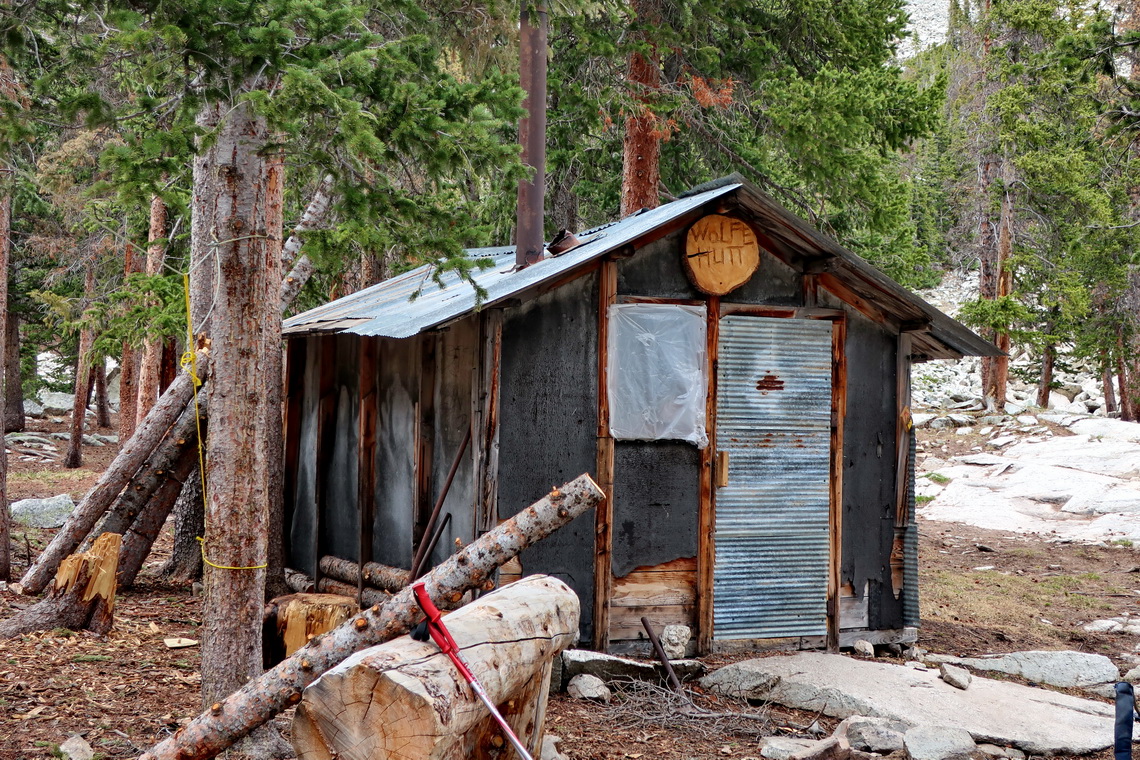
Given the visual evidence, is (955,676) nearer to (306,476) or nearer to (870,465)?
(870,465)

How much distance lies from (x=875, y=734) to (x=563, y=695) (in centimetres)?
225

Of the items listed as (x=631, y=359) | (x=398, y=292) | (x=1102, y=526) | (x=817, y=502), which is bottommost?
(x=1102, y=526)

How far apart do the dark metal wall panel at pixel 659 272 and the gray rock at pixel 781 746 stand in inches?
142

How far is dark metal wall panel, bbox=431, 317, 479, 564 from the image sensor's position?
8.14 meters

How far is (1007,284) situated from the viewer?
25391 millimetres

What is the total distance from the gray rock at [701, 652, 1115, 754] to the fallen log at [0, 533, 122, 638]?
4.95 m

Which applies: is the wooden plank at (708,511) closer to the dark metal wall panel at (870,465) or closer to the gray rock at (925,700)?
the gray rock at (925,700)

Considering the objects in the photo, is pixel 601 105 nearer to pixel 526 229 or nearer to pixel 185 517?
pixel 526 229

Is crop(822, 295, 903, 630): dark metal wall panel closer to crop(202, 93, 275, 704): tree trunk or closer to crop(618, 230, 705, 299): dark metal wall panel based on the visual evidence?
crop(618, 230, 705, 299): dark metal wall panel

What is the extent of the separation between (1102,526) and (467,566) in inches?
568

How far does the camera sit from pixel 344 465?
1023 centimetres

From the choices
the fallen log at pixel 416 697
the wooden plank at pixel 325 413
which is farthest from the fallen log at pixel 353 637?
the wooden plank at pixel 325 413

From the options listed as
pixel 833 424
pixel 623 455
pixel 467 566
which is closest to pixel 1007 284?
pixel 833 424

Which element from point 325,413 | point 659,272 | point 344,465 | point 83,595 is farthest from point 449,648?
point 325,413
